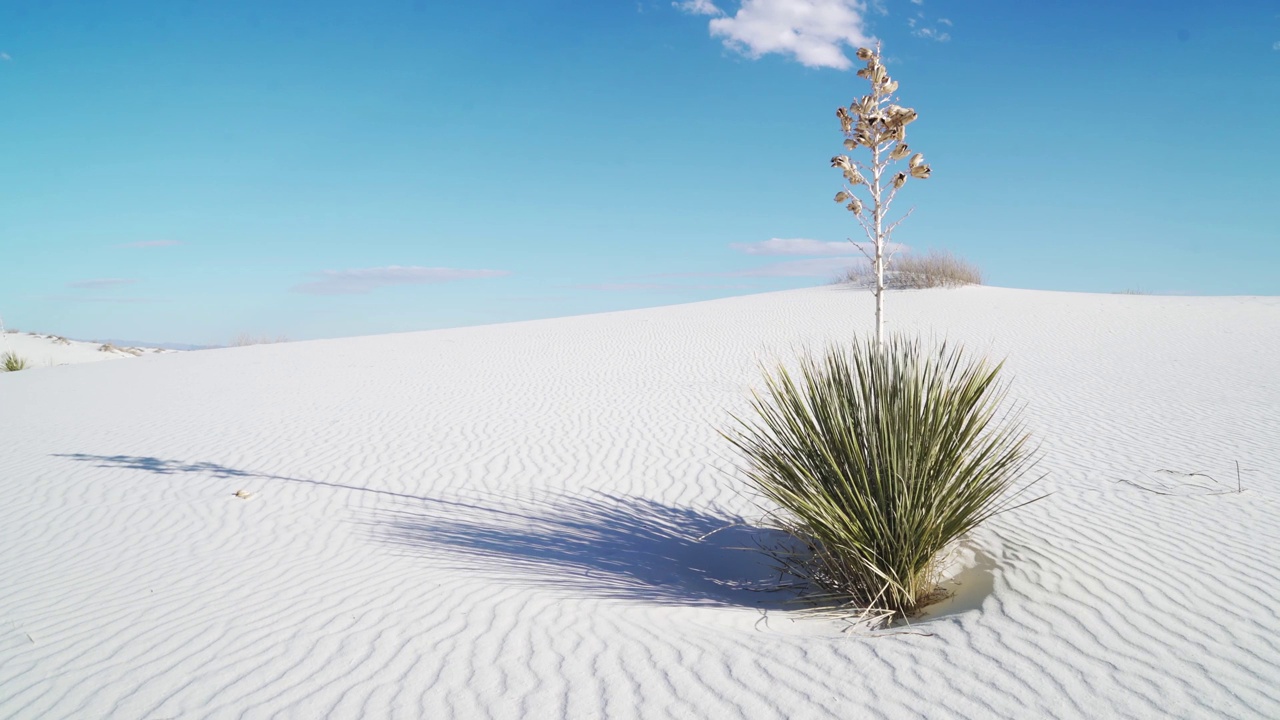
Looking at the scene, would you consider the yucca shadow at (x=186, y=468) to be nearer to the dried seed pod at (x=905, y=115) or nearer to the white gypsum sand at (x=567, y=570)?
the white gypsum sand at (x=567, y=570)

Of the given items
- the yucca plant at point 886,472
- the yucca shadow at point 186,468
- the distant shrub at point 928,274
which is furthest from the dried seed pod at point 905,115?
the distant shrub at point 928,274

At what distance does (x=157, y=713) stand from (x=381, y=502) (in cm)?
402

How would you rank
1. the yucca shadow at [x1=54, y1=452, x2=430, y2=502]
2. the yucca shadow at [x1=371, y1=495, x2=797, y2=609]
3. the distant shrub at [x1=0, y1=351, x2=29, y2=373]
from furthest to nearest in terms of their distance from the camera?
1. the distant shrub at [x1=0, y1=351, x2=29, y2=373]
2. the yucca shadow at [x1=54, y1=452, x2=430, y2=502]
3. the yucca shadow at [x1=371, y1=495, x2=797, y2=609]

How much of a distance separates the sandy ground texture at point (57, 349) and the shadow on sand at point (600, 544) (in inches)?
1023

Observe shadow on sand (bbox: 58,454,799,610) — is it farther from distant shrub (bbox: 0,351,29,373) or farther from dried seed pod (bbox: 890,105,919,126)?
distant shrub (bbox: 0,351,29,373)

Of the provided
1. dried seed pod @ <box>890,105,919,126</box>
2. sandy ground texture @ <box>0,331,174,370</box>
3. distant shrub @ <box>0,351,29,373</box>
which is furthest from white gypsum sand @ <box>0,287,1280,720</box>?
sandy ground texture @ <box>0,331,174,370</box>

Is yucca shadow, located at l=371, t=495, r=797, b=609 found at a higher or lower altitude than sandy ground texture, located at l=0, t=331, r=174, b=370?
lower

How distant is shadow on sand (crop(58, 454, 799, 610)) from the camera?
4.58 meters

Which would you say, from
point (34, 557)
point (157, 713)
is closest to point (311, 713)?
point (157, 713)

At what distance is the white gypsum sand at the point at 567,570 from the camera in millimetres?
3014

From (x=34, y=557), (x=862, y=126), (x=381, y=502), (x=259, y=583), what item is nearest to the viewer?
(x=862, y=126)

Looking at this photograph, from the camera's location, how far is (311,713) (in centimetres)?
295

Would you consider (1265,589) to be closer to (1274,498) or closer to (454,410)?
(1274,498)

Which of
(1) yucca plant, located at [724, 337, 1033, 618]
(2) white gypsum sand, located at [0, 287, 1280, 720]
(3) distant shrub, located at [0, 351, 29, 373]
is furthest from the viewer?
(3) distant shrub, located at [0, 351, 29, 373]
